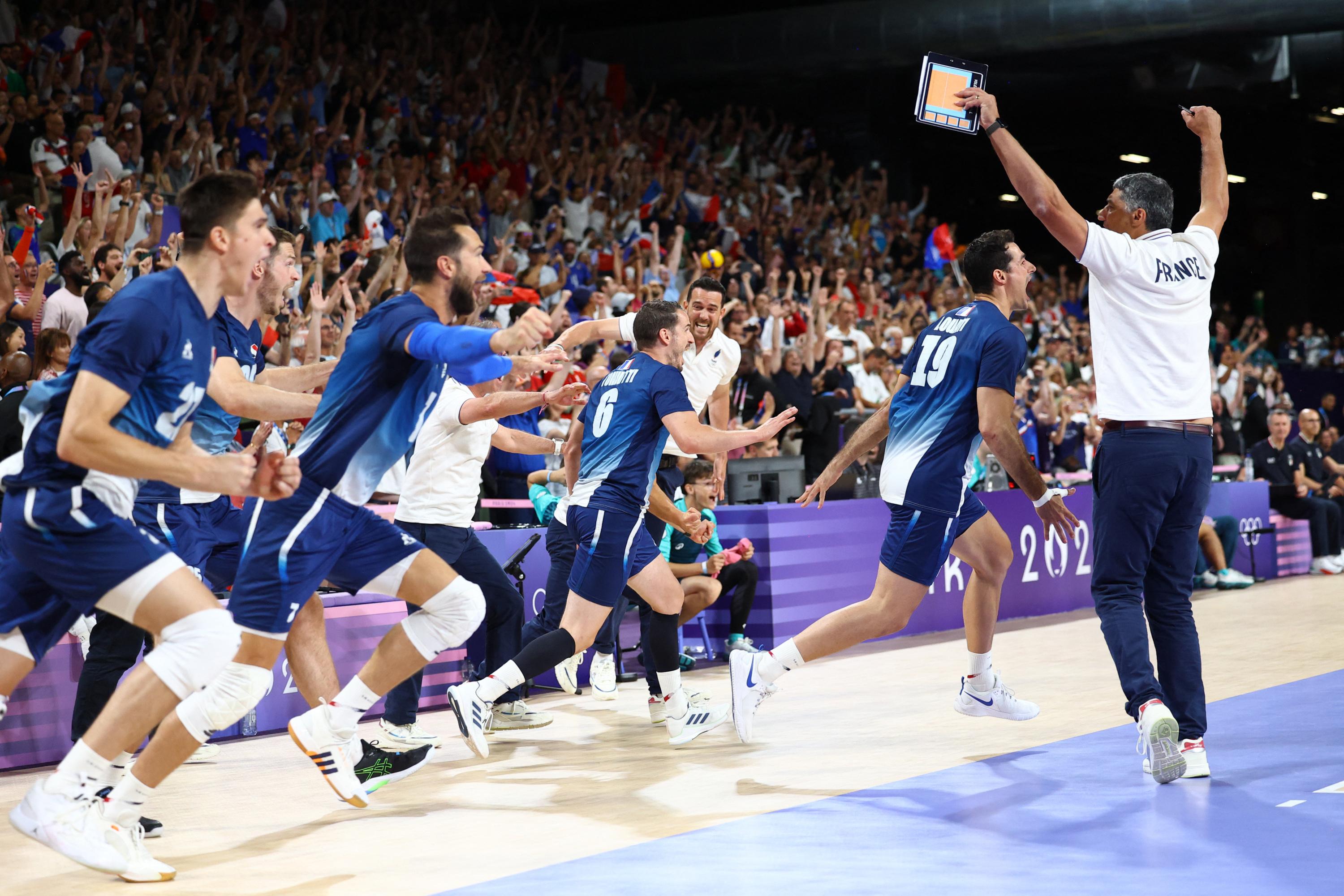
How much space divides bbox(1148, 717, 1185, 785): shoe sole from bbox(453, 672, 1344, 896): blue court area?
6 cm

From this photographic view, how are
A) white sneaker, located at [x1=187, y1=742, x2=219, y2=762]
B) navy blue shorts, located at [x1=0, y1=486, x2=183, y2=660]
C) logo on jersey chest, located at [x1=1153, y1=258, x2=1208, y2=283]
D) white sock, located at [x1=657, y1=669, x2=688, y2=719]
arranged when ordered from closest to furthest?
1. navy blue shorts, located at [x1=0, y1=486, x2=183, y2=660]
2. logo on jersey chest, located at [x1=1153, y1=258, x2=1208, y2=283]
3. white sneaker, located at [x1=187, y1=742, x2=219, y2=762]
4. white sock, located at [x1=657, y1=669, x2=688, y2=719]

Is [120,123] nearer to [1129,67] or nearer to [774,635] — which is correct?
[774,635]

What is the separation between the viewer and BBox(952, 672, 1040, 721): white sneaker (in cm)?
605

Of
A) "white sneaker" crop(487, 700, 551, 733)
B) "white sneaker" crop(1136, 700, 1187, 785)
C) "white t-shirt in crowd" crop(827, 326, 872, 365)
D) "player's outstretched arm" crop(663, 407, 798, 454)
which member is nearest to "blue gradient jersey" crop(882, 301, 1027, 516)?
"player's outstretched arm" crop(663, 407, 798, 454)

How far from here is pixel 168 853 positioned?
440 cm

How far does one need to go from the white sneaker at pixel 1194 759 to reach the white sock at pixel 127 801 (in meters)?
3.43

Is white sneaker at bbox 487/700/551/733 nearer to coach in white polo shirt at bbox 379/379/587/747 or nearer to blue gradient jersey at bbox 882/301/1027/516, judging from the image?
coach in white polo shirt at bbox 379/379/587/747

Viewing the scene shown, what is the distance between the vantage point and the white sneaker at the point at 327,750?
4.61 meters

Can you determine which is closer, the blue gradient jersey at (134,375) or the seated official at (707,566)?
the blue gradient jersey at (134,375)

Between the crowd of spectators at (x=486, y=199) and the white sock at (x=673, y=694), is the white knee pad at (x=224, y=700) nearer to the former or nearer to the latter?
the crowd of spectators at (x=486, y=199)

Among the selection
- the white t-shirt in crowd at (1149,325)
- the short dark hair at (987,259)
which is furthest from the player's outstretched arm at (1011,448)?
the short dark hair at (987,259)

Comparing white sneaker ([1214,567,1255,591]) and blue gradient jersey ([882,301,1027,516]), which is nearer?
blue gradient jersey ([882,301,1027,516])

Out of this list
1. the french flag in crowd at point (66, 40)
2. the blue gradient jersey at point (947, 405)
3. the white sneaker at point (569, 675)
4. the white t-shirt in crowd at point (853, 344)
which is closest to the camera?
the blue gradient jersey at point (947, 405)

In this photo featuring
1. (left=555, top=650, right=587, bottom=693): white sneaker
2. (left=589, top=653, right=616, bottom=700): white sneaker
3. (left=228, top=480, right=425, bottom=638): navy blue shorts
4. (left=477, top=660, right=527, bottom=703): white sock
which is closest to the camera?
(left=228, top=480, right=425, bottom=638): navy blue shorts
